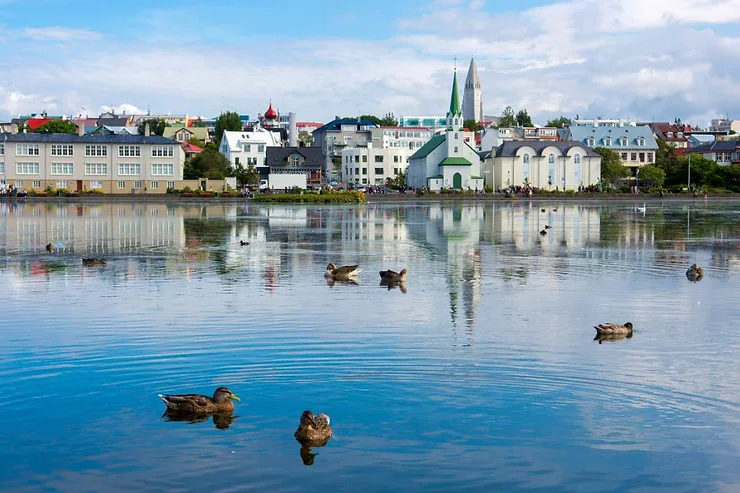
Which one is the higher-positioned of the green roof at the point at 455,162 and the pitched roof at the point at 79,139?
the pitched roof at the point at 79,139

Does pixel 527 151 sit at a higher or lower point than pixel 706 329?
higher

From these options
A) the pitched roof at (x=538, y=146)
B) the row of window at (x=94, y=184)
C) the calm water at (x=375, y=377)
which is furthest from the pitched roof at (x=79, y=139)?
the calm water at (x=375, y=377)

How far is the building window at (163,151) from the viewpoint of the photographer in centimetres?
11156

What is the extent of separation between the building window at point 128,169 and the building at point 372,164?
152ft

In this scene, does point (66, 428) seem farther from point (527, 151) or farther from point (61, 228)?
point (527, 151)

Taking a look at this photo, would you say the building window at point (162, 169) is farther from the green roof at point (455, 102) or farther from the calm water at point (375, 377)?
the calm water at point (375, 377)

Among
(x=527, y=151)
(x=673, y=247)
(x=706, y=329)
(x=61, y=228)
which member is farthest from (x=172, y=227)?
(x=527, y=151)

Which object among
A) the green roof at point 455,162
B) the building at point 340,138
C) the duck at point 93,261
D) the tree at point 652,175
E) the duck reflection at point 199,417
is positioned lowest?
the duck reflection at point 199,417

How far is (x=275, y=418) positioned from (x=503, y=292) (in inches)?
503

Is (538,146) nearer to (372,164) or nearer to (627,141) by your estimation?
(627,141)

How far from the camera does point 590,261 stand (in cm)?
3225

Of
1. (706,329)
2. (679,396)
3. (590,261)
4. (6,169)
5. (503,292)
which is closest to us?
(679,396)

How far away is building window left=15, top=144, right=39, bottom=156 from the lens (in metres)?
109

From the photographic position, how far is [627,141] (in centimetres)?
14750
